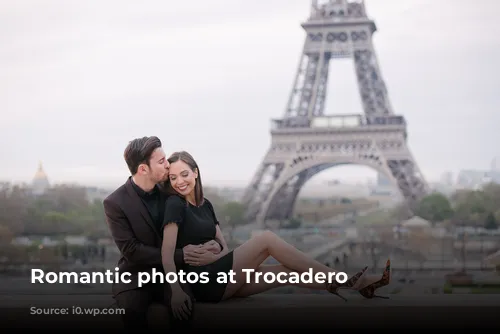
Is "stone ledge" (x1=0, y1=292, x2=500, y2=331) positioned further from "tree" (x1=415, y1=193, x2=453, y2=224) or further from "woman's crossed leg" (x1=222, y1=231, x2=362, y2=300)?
"tree" (x1=415, y1=193, x2=453, y2=224)

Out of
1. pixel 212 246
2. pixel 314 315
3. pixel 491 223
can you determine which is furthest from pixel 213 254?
pixel 491 223

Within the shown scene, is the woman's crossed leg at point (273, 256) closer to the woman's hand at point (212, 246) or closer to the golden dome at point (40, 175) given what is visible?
the woman's hand at point (212, 246)

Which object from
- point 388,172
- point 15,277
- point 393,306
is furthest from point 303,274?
point 388,172

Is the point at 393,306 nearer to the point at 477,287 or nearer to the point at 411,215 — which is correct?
the point at 477,287

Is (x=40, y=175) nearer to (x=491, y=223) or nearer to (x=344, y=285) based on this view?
(x=491, y=223)

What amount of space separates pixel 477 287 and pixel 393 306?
971cm

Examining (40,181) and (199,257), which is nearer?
(199,257)

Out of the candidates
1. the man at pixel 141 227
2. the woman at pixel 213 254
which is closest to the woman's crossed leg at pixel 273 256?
the woman at pixel 213 254

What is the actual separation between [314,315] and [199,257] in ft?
1.51

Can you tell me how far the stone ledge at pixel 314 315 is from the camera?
3.29 m

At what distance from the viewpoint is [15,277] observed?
52.2 feet

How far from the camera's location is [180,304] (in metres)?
3.20

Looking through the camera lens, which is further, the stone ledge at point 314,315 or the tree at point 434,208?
the tree at point 434,208

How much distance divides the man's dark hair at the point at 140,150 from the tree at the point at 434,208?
2089 cm
